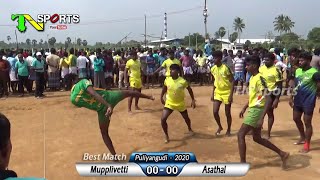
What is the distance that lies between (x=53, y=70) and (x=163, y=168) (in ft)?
34.6

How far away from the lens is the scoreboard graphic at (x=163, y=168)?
5840 mm

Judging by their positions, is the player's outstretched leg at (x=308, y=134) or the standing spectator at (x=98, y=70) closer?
the player's outstretched leg at (x=308, y=134)

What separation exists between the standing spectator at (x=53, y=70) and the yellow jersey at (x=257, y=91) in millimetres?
10696

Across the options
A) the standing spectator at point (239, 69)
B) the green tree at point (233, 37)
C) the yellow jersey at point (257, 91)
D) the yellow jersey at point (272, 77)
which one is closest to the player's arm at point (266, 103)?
the yellow jersey at point (257, 91)

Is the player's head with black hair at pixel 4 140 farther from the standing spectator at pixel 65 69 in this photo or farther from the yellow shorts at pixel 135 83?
the standing spectator at pixel 65 69

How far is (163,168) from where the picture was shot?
590 centimetres

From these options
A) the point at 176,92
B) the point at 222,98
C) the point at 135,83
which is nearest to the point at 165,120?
the point at 176,92

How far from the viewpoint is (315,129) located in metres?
8.58

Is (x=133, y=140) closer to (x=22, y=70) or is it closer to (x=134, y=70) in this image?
(x=134, y=70)

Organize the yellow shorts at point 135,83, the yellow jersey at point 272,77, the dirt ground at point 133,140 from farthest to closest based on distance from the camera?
1. the yellow shorts at point 135,83
2. the yellow jersey at point 272,77
3. the dirt ground at point 133,140

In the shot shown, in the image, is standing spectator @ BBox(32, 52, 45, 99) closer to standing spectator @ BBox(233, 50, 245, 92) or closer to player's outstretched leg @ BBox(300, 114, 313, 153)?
standing spectator @ BBox(233, 50, 245, 92)

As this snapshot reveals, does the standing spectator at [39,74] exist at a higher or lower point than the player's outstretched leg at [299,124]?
higher

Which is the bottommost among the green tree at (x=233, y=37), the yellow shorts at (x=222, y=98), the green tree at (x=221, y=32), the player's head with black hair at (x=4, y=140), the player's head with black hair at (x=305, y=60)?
the yellow shorts at (x=222, y=98)

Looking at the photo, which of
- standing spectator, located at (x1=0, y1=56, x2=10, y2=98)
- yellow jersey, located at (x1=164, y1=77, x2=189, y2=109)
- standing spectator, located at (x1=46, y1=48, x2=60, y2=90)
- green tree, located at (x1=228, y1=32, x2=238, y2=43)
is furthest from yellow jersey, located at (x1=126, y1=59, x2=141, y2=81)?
green tree, located at (x1=228, y1=32, x2=238, y2=43)
